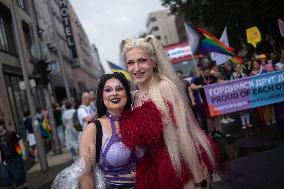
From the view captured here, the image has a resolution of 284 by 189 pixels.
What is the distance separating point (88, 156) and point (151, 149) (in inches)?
15.6

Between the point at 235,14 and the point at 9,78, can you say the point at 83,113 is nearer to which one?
the point at 9,78

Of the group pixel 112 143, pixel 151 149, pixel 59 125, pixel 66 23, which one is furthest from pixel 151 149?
pixel 66 23

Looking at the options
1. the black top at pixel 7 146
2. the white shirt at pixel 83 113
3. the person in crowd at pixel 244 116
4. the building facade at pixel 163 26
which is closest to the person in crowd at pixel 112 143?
the black top at pixel 7 146

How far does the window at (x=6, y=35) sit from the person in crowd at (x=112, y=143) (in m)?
18.0

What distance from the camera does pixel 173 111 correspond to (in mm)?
2660

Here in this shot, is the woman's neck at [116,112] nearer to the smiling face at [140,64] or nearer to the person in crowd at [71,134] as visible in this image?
the smiling face at [140,64]

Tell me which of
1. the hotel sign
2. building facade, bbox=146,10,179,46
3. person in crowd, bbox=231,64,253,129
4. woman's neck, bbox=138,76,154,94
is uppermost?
building facade, bbox=146,10,179,46

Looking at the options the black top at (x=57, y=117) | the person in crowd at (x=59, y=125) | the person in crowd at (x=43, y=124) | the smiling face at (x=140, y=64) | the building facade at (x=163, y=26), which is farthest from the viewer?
the building facade at (x=163, y=26)

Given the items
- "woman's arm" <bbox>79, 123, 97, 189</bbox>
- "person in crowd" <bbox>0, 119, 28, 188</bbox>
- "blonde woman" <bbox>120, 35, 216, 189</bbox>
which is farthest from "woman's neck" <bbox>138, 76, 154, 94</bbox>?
"person in crowd" <bbox>0, 119, 28, 188</bbox>

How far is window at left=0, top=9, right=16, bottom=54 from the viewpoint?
20291 millimetres

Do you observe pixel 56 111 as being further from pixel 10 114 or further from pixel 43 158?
pixel 43 158

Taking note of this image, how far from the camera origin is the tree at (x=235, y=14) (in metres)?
24.6

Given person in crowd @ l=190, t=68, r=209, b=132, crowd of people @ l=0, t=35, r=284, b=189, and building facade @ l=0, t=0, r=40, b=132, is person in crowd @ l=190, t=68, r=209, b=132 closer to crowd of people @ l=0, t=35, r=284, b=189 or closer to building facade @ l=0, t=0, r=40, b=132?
crowd of people @ l=0, t=35, r=284, b=189

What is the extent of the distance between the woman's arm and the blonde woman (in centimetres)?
20
